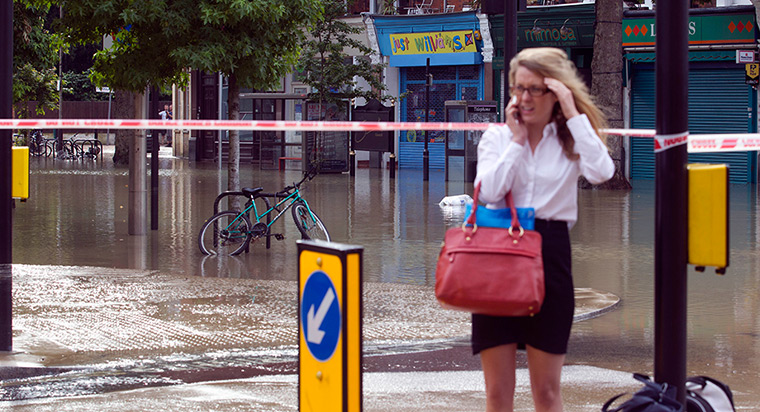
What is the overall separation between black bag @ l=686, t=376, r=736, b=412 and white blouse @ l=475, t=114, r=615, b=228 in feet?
2.92

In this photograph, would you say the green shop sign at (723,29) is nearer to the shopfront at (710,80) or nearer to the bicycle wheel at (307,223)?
the shopfront at (710,80)

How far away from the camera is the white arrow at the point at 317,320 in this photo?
11.8ft

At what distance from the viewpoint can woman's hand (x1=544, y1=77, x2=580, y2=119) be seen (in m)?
3.74

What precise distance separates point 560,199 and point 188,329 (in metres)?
4.18

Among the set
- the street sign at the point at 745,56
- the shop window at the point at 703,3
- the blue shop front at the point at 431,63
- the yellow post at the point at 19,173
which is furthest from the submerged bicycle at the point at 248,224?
the blue shop front at the point at 431,63

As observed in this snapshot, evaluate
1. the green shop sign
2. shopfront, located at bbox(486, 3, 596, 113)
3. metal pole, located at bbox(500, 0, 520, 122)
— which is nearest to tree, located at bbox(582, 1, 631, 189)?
the green shop sign

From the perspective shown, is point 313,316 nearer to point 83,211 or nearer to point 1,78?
point 1,78

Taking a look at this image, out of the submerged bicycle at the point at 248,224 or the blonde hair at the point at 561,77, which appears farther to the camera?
the submerged bicycle at the point at 248,224

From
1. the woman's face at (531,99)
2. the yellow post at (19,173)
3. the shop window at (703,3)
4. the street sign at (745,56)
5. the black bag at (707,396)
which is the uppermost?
the shop window at (703,3)

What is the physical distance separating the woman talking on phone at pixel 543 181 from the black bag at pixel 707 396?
0.59m

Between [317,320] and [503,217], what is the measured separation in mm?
810

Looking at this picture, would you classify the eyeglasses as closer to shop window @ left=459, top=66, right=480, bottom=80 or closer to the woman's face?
the woman's face

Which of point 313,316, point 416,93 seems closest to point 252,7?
point 313,316

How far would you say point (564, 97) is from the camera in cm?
375
